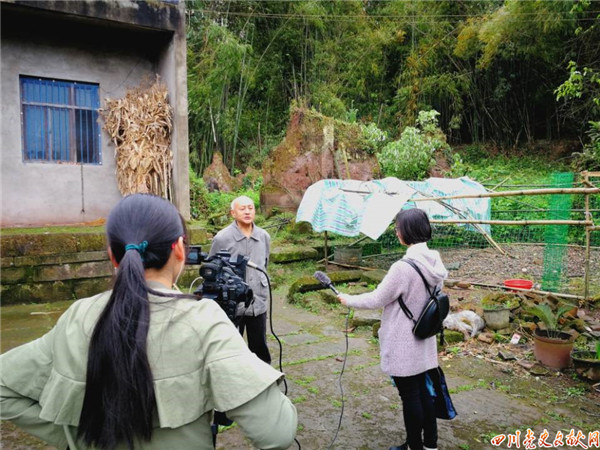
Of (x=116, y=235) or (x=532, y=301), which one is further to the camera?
(x=532, y=301)

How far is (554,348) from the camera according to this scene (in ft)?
13.6

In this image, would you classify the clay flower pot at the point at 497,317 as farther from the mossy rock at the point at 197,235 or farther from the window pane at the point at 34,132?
the window pane at the point at 34,132

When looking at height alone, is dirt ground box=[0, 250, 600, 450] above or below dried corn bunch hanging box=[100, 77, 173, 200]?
below

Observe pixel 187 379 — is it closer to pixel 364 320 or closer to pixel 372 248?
pixel 364 320

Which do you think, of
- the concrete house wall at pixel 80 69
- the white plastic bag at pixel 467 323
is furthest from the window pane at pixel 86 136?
the white plastic bag at pixel 467 323

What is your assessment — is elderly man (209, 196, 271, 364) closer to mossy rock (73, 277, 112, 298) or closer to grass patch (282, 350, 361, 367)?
grass patch (282, 350, 361, 367)

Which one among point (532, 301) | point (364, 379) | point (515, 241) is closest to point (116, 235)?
point (364, 379)

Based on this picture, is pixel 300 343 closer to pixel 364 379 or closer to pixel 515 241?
pixel 364 379

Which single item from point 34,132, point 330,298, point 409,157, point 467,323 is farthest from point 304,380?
point 409,157

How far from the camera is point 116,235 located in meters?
1.27

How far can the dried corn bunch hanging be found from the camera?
7.01 metres

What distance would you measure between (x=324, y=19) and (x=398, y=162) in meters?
8.69

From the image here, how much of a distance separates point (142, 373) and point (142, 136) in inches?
257

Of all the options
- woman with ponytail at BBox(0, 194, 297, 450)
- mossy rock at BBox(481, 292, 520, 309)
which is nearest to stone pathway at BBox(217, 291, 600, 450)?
mossy rock at BBox(481, 292, 520, 309)
